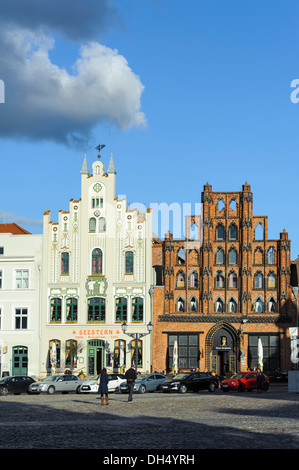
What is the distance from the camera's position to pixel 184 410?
31016 millimetres

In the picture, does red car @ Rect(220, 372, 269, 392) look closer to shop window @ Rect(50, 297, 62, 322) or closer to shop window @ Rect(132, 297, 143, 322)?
shop window @ Rect(132, 297, 143, 322)

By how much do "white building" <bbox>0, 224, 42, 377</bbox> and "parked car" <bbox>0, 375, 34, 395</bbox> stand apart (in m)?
18.8

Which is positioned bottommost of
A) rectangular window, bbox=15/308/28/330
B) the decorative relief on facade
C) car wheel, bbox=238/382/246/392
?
car wheel, bbox=238/382/246/392

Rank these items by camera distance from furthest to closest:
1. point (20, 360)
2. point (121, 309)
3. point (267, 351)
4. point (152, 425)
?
point (20, 360), point (121, 309), point (267, 351), point (152, 425)

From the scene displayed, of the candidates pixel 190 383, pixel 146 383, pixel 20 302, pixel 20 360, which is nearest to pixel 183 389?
pixel 190 383

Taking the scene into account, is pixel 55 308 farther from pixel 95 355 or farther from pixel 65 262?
pixel 95 355

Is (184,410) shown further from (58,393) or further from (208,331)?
(208,331)

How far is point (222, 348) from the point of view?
6781cm

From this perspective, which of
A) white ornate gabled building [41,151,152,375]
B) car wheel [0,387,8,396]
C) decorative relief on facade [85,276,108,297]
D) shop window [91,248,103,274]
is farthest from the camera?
shop window [91,248,103,274]

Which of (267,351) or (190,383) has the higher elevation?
(267,351)

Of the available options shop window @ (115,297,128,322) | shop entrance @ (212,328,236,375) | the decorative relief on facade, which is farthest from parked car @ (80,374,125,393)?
shop entrance @ (212,328,236,375)

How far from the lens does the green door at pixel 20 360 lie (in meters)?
68.7

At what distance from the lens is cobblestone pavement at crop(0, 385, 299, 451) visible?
19062 millimetres

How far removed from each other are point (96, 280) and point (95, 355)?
22.6 feet
